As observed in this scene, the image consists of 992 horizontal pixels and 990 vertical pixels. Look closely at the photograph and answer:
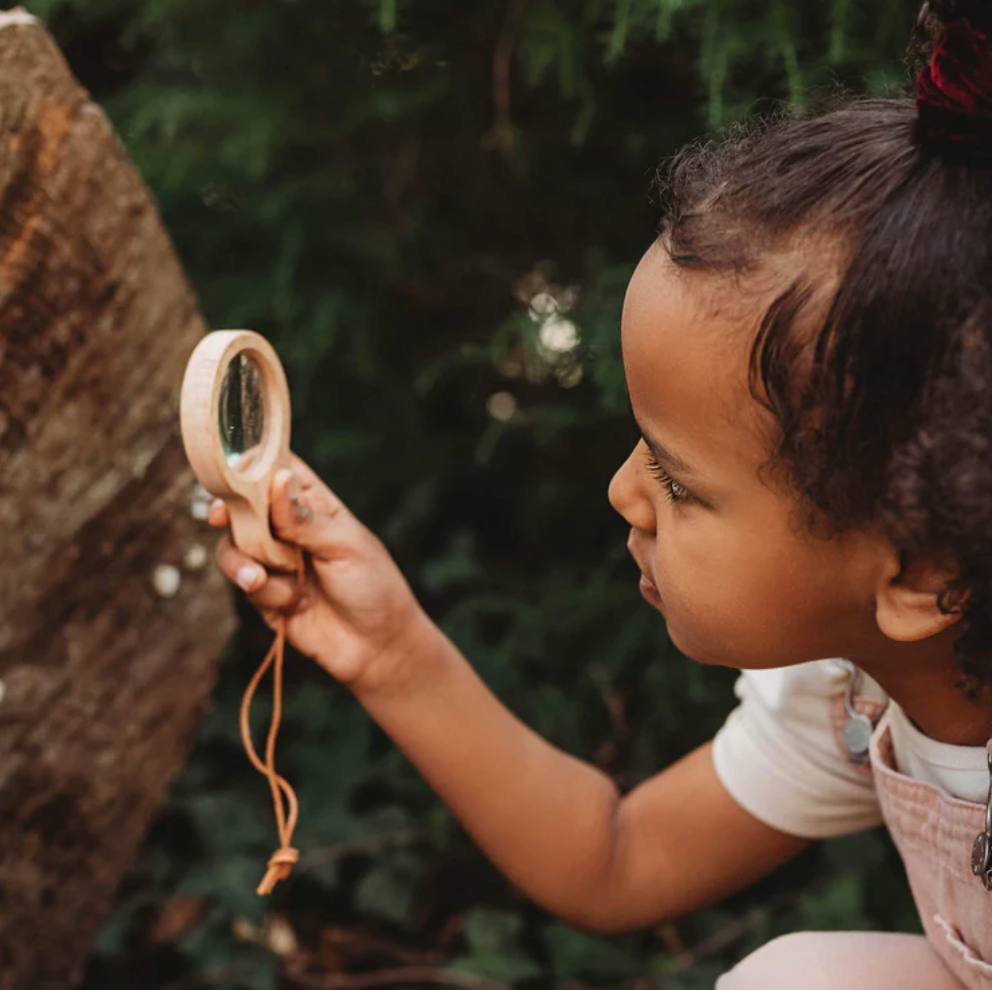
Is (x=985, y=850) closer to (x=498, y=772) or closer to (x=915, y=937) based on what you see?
(x=915, y=937)

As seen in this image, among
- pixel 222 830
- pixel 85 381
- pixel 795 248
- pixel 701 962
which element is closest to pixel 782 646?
pixel 795 248

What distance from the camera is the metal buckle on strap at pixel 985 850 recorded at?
1190 mm

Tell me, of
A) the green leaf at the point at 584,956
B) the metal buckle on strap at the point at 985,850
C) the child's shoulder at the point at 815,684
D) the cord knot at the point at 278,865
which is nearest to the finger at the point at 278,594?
the cord knot at the point at 278,865

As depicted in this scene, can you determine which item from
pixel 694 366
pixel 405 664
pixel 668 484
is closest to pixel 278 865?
pixel 405 664

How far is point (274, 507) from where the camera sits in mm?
1373

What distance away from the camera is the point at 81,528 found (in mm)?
1563

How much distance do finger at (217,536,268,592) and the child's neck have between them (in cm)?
64

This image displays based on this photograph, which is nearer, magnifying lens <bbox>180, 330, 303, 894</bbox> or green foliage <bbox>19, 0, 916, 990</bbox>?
magnifying lens <bbox>180, 330, 303, 894</bbox>

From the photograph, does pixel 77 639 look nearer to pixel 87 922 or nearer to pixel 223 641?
pixel 223 641

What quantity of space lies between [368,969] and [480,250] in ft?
4.49

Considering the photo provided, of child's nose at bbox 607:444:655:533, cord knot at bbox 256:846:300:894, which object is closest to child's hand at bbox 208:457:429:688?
cord knot at bbox 256:846:300:894

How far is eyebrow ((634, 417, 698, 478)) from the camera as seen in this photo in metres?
1.15

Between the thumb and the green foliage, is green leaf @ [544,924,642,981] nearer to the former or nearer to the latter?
the green foliage

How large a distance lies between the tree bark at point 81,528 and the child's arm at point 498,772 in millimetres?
274
